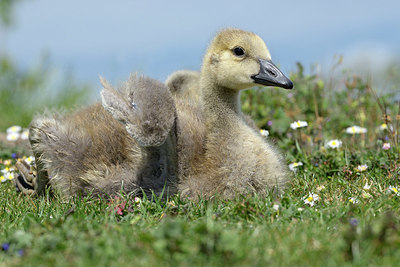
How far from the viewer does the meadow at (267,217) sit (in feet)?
8.44

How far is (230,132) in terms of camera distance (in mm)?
4156

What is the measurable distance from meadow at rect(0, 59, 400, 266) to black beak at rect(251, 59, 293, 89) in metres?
0.86

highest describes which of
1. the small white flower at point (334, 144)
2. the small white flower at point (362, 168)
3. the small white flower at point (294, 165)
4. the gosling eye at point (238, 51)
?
the gosling eye at point (238, 51)

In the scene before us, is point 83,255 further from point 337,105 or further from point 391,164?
point 337,105

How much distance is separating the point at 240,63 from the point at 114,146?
1190 mm

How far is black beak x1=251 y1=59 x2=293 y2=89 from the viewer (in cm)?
407

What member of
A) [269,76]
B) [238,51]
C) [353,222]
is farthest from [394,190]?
[238,51]

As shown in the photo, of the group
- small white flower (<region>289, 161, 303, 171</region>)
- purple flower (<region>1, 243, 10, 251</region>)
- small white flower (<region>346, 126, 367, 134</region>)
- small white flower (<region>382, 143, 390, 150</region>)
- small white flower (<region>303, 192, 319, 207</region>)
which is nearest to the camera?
purple flower (<region>1, 243, 10, 251</region>)

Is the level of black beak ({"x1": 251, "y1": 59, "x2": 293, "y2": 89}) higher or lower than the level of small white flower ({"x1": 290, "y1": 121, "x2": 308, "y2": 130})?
higher

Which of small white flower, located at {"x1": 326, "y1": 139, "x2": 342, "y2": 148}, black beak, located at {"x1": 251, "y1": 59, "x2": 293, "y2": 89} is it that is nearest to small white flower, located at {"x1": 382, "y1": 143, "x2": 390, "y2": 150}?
small white flower, located at {"x1": 326, "y1": 139, "x2": 342, "y2": 148}

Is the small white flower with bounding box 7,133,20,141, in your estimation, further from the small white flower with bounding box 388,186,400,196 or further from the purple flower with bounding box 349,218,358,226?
the purple flower with bounding box 349,218,358,226

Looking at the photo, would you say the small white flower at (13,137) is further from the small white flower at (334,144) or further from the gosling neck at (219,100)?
the small white flower at (334,144)

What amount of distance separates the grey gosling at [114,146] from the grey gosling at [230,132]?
0.20 meters

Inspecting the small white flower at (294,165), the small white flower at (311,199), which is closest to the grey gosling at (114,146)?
the small white flower at (311,199)
